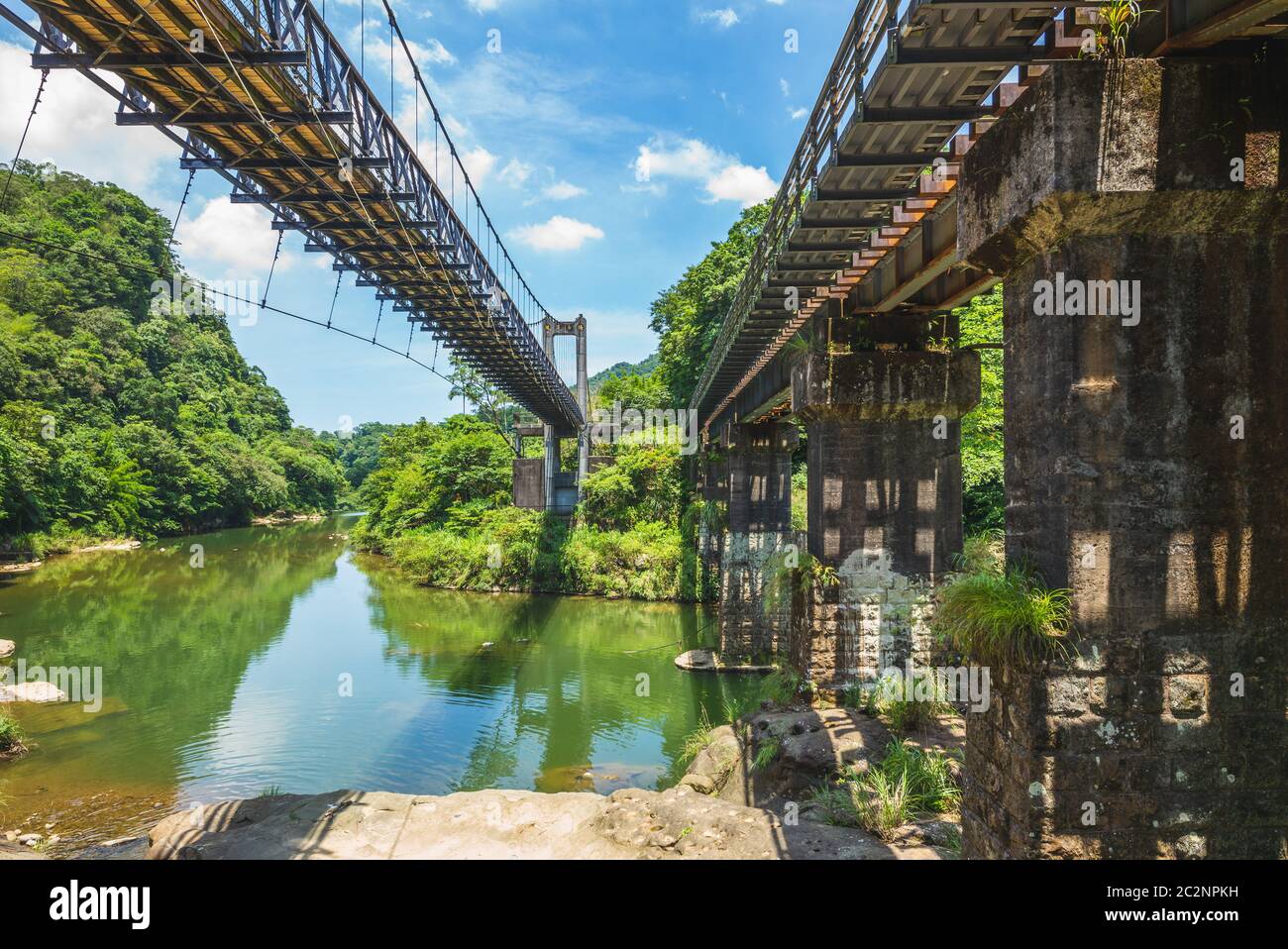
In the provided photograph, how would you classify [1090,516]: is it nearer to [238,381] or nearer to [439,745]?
[439,745]

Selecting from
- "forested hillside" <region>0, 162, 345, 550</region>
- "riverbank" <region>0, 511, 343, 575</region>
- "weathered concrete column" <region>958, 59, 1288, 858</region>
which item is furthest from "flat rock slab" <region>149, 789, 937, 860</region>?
"riverbank" <region>0, 511, 343, 575</region>

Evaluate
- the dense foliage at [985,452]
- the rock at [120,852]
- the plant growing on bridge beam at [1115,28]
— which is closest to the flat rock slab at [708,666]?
the dense foliage at [985,452]

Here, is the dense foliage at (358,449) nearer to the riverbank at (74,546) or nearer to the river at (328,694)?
the riverbank at (74,546)

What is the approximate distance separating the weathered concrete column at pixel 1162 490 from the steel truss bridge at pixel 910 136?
0.45 meters

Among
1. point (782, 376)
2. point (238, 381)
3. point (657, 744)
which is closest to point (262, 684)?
point (657, 744)

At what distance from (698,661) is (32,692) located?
1552 cm

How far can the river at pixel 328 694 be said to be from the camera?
40.3 feet

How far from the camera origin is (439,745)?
14109mm

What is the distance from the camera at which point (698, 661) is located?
19.8 metres

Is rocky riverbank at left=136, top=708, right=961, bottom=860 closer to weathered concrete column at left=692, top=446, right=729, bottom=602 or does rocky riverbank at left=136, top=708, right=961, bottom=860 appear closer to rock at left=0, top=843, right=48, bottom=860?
rock at left=0, top=843, right=48, bottom=860

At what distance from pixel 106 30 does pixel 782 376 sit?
11.2 metres

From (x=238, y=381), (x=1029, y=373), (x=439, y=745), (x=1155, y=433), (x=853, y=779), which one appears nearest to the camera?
(x=1155, y=433)

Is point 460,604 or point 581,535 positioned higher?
point 581,535

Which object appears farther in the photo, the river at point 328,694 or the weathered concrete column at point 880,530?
the river at point 328,694
